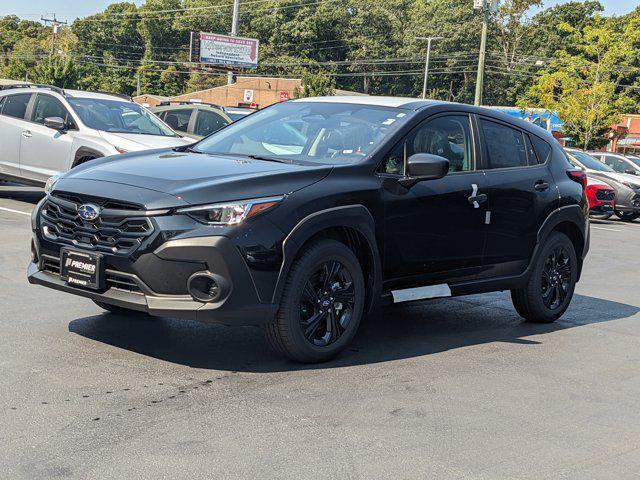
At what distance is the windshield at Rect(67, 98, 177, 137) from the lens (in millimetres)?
13547

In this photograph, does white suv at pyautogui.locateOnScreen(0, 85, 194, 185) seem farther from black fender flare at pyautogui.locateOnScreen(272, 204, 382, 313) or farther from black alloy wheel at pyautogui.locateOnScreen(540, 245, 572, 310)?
black fender flare at pyautogui.locateOnScreen(272, 204, 382, 313)

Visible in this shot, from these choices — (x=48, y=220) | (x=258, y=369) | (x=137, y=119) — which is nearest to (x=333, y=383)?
(x=258, y=369)

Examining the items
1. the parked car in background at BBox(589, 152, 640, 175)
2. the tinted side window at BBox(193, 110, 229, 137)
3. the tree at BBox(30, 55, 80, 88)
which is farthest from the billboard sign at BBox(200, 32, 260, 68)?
the tinted side window at BBox(193, 110, 229, 137)

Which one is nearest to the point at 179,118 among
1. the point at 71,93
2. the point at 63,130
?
the point at 71,93

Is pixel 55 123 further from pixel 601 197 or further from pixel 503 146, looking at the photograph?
pixel 601 197

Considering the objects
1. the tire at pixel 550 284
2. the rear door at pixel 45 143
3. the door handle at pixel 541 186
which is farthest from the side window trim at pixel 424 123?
the rear door at pixel 45 143

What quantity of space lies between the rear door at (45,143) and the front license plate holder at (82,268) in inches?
317

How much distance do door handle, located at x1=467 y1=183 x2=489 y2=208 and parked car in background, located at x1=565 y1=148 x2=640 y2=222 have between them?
664 inches

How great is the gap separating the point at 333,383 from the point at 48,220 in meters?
2.10

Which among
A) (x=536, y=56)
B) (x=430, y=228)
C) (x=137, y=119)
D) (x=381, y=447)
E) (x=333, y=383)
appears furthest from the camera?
(x=536, y=56)

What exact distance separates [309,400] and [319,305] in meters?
0.83

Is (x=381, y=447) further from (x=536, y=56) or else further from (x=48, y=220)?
(x=536, y=56)

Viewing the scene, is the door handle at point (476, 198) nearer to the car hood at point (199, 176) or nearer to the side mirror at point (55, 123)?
the car hood at point (199, 176)

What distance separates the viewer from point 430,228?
6.58 metres
